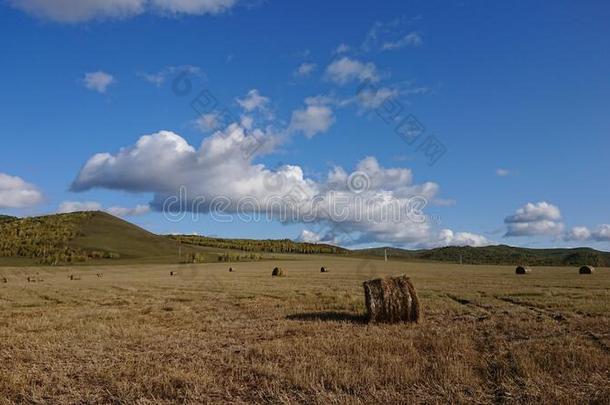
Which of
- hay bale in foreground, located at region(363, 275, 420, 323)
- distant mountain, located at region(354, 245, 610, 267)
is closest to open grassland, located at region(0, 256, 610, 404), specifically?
hay bale in foreground, located at region(363, 275, 420, 323)

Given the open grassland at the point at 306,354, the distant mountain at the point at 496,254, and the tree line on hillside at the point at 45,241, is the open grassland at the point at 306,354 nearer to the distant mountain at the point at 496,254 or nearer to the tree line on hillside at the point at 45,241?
the tree line on hillside at the point at 45,241

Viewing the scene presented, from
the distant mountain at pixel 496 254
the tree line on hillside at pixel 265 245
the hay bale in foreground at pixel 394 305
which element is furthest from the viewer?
the tree line on hillside at pixel 265 245

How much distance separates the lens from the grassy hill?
8812 centimetres

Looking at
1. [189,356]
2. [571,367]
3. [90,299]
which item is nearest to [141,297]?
[90,299]

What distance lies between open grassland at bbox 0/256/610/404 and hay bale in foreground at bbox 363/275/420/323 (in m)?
0.59

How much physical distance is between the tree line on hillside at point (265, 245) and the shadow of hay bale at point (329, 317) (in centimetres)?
11262

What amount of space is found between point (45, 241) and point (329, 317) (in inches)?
3497

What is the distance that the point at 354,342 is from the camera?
12.6 metres

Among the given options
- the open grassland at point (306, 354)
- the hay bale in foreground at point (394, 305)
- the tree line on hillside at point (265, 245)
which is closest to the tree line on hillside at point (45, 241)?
the tree line on hillside at point (265, 245)

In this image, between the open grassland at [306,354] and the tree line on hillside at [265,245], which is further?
the tree line on hillside at [265,245]

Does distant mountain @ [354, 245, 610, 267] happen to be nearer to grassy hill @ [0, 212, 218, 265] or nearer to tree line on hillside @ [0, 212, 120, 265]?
grassy hill @ [0, 212, 218, 265]

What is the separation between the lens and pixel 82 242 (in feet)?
322

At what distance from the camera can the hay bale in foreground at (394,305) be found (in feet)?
53.7

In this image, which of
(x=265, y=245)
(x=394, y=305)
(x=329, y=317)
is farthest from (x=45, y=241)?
(x=394, y=305)
